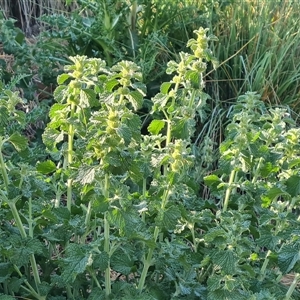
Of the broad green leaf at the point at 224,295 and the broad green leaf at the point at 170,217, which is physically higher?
the broad green leaf at the point at 170,217

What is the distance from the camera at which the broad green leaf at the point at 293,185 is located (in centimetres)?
151

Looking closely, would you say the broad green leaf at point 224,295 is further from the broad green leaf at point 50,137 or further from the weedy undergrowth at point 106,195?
the broad green leaf at point 50,137

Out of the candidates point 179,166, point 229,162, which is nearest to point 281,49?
point 229,162

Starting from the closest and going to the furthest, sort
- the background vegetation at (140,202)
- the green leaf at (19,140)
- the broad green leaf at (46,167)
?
the background vegetation at (140,202), the green leaf at (19,140), the broad green leaf at (46,167)

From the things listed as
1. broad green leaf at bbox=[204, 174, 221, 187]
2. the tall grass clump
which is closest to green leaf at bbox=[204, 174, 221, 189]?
broad green leaf at bbox=[204, 174, 221, 187]

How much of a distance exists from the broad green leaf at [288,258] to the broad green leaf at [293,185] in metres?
0.13

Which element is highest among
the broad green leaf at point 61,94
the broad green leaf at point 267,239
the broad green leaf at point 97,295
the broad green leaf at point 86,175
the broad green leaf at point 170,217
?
the broad green leaf at point 61,94

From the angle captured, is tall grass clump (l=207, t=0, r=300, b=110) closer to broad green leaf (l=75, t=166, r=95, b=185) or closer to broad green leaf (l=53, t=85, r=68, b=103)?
broad green leaf (l=53, t=85, r=68, b=103)

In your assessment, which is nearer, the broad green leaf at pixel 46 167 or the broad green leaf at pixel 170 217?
the broad green leaf at pixel 170 217

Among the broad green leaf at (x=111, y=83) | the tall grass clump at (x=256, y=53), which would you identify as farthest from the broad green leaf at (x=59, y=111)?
the tall grass clump at (x=256, y=53)

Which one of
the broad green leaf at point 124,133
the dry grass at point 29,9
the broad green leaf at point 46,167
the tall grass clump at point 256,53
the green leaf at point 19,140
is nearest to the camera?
the broad green leaf at point 124,133

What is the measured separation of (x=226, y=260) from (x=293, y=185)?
0.86 ft

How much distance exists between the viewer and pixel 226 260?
1.41m

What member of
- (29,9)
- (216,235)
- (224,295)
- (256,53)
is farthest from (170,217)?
(29,9)
